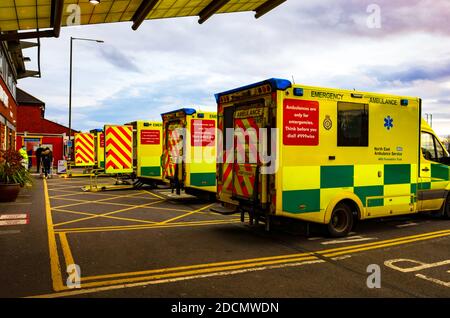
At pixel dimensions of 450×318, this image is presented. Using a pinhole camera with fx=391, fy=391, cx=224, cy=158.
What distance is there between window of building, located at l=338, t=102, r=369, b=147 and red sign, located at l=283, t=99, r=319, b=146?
24.3 inches

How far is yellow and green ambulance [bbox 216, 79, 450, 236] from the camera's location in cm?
673

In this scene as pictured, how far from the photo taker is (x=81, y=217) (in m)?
9.27

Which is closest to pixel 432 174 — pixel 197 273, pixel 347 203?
pixel 347 203

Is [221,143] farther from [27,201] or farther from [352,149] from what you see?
[27,201]

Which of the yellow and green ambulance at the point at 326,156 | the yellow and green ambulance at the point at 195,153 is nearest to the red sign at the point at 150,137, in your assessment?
the yellow and green ambulance at the point at 195,153

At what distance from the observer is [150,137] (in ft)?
49.0

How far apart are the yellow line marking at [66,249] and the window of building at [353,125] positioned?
5009mm

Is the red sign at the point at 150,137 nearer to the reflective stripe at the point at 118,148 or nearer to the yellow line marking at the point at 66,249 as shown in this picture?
the reflective stripe at the point at 118,148

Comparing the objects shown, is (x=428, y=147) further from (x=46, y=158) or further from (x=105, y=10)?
(x=46, y=158)

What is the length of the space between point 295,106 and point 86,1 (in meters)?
3.92

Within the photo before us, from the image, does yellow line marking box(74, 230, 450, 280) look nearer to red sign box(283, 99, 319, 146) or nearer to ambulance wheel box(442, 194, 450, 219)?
ambulance wheel box(442, 194, 450, 219)

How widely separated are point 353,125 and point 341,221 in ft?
6.12

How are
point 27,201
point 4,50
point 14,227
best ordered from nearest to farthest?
point 14,227, point 27,201, point 4,50
